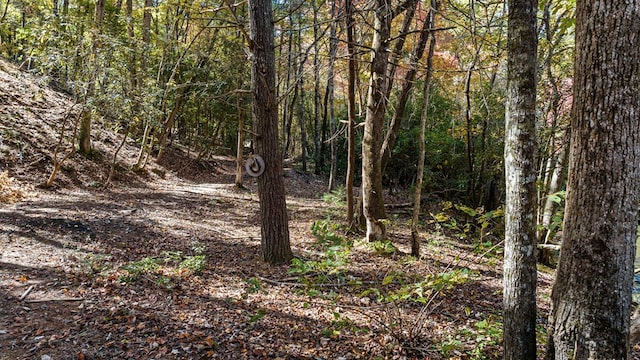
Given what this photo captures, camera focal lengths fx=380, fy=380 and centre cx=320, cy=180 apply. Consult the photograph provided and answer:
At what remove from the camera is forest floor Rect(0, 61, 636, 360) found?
3.57 m

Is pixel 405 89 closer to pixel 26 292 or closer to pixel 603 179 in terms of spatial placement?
pixel 603 179

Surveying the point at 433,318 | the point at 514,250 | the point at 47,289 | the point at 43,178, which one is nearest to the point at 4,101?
the point at 43,178

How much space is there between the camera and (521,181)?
8.46ft

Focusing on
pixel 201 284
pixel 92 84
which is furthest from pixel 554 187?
pixel 92 84

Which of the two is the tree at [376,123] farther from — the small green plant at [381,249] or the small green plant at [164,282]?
the small green plant at [164,282]

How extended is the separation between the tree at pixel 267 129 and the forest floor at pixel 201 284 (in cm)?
44

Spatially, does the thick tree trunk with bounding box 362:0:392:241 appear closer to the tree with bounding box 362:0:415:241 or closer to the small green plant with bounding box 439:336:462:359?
the tree with bounding box 362:0:415:241

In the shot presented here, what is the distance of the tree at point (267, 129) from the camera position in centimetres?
533

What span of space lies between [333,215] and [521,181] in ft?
26.1

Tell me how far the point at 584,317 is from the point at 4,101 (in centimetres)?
1358

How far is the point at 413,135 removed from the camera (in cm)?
1466

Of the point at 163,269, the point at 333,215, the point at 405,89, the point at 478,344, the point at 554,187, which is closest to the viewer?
the point at 478,344

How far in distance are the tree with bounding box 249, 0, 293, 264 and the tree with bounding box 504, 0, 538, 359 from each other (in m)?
3.52

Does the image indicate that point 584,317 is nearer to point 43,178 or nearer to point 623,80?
point 623,80
